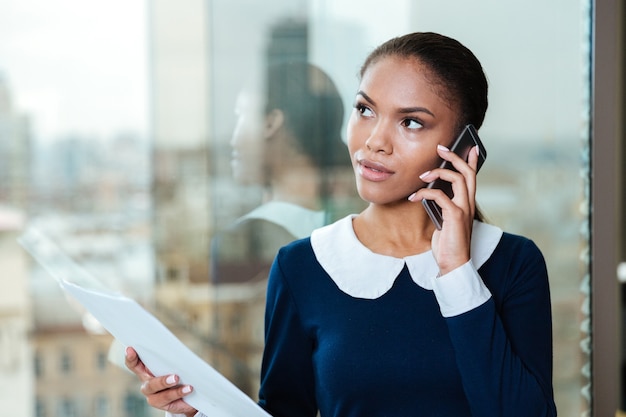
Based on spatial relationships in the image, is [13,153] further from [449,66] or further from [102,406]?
[449,66]

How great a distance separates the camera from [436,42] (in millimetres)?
1170

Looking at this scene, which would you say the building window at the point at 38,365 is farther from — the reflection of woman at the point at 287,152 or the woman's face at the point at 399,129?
the woman's face at the point at 399,129

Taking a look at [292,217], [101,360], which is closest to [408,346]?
[292,217]

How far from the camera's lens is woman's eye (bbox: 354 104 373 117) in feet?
3.84

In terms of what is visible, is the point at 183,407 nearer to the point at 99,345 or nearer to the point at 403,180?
the point at 403,180

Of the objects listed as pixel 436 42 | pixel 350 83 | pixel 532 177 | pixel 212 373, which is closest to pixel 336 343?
pixel 212 373

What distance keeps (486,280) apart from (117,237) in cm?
162

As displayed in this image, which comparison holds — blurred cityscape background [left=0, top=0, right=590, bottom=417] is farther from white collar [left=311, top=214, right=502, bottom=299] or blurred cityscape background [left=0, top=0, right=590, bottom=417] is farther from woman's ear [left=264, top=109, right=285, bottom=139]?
white collar [left=311, top=214, right=502, bottom=299]

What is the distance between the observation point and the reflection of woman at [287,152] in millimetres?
2062

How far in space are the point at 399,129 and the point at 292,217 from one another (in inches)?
36.1

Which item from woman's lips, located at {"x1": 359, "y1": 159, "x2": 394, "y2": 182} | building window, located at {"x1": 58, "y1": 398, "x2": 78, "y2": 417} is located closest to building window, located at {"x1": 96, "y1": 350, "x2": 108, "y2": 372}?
building window, located at {"x1": 58, "y1": 398, "x2": 78, "y2": 417}

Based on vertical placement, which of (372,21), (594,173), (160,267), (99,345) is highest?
(372,21)

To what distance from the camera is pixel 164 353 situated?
101cm

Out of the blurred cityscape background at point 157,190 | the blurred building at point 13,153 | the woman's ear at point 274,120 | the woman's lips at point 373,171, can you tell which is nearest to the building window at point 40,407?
the blurred cityscape background at point 157,190
